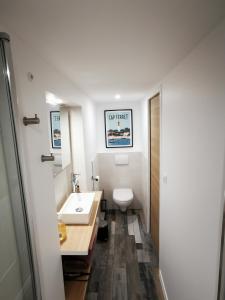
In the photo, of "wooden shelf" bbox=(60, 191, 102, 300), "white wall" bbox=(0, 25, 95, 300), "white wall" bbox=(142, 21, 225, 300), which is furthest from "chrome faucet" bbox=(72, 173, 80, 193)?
"white wall" bbox=(142, 21, 225, 300)

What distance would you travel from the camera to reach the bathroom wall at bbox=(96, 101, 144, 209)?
11.9 ft

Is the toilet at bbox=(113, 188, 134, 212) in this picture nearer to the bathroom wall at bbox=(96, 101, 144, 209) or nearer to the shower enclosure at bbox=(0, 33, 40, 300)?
the bathroom wall at bbox=(96, 101, 144, 209)

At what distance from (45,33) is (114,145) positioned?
3.05 meters

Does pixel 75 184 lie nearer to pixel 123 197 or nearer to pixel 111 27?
pixel 123 197

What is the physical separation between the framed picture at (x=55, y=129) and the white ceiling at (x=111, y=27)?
655mm

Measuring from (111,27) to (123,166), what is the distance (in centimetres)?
302

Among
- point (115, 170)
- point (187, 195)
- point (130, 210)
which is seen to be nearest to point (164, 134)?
point (187, 195)

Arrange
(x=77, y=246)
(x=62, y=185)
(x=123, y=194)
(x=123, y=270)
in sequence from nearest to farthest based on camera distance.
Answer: (x=77, y=246), (x=62, y=185), (x=123, y=270), (x=123, y=194)

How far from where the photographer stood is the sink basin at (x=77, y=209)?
68.6 inches

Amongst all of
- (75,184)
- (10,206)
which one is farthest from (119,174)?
(10,206)

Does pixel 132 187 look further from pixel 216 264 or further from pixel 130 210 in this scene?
pixel 216 264

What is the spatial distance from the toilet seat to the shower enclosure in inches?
98.1

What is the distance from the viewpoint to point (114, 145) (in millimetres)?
3826

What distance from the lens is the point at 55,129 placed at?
6.08ft
